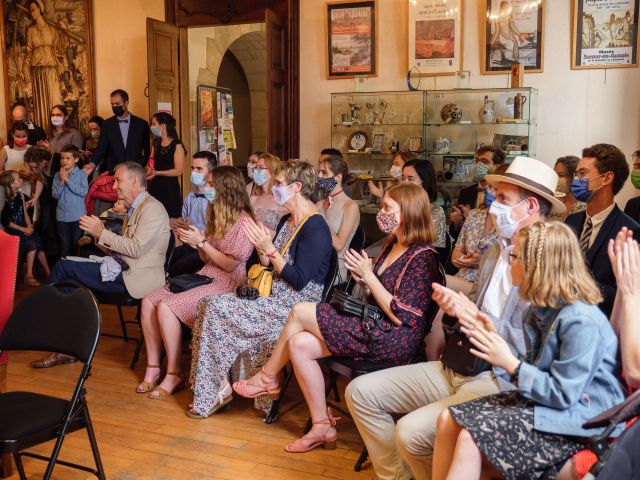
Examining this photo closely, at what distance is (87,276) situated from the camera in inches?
188

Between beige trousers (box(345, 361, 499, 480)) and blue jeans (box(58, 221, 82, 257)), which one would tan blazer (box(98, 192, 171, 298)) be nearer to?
beige trousers (box(345, 361, 499, 480))

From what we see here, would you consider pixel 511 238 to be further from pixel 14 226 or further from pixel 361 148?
pixel 14 226

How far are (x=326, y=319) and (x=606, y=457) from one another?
169 cm

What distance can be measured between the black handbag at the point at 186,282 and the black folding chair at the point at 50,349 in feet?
4.32

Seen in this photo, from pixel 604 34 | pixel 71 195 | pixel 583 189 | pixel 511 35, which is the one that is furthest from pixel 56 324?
pixel 604 34

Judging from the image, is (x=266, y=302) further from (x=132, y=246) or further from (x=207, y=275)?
(x=132, y=246)

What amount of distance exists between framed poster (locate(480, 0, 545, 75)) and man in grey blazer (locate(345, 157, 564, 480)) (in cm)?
403

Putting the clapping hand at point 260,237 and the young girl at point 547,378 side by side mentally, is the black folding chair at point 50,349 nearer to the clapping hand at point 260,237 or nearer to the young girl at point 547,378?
the clapping hand at point 260,237

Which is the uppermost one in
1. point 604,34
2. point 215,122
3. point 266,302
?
point 604,34

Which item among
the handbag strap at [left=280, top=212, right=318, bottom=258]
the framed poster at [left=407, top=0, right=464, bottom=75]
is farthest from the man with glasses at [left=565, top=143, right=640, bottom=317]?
the framed poster at [left=407, top=0, right=464, bottom=75]

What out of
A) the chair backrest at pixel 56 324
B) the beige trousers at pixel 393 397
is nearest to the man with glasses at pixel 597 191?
the beige trousers at pixel 393 397

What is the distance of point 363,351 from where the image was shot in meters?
3.42

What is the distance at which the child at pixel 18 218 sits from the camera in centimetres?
740

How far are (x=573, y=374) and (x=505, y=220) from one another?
3.35 feet
